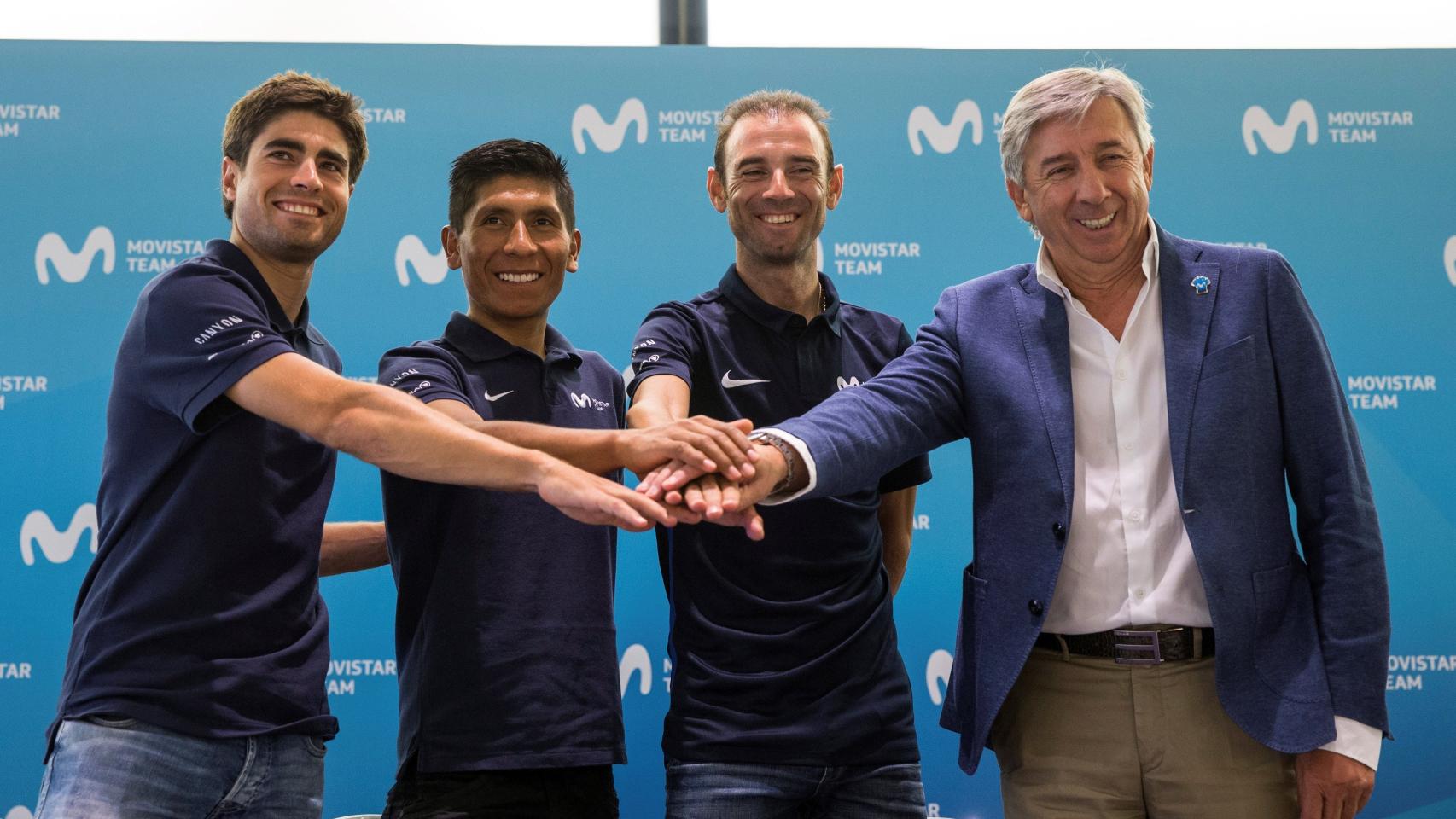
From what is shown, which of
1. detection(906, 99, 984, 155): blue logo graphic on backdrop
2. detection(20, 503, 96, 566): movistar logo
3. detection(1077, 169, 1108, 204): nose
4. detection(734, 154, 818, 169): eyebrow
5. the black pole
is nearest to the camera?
detection(1077, 169, 1108, 204): nose

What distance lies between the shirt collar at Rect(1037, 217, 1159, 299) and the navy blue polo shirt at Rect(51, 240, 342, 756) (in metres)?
1.41

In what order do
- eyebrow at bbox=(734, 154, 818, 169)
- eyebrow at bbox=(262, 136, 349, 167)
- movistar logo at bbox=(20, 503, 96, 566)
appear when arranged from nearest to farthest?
eyebrow at bbox=(262, 136, 349, 167) < eyebrow at bbox=(734, 154, 818, 169) < movistar logo at bbox=(20, 503, 96, 566)

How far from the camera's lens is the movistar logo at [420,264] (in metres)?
3.76

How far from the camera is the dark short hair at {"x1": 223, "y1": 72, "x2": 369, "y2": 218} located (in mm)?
2494

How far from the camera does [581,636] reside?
2359 mm

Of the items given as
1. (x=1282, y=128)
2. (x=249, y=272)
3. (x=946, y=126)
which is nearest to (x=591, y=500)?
(x=249, y=272)

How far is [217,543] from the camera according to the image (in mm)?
2139

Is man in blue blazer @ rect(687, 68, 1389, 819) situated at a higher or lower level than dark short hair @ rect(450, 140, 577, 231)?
lower

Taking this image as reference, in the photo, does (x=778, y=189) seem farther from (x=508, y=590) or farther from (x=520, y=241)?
(x=508, y=590)

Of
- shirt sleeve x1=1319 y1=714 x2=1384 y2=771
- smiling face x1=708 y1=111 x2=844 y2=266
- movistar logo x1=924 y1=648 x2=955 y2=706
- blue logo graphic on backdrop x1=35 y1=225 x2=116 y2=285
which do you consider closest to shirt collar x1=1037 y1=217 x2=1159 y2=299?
smiling face x1=708 y1=111 x2=844 y2=266

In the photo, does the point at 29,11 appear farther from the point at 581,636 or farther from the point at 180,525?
the point at 581,636

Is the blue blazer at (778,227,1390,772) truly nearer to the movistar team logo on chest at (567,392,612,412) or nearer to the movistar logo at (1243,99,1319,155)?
the movistar team logo on chest at (567,392,612,412)

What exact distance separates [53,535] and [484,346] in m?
1.93

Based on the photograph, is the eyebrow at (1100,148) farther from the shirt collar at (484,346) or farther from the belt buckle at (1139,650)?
the shirt collar at (484,346)
